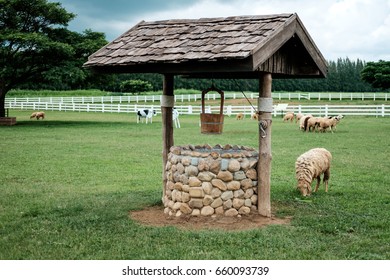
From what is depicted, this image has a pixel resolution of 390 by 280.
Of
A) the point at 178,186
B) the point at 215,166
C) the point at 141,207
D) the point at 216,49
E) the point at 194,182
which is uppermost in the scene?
the point at 216,49

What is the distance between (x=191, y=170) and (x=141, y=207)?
1677mm

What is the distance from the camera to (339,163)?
15.0 metres

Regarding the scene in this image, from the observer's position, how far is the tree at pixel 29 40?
3161 cm

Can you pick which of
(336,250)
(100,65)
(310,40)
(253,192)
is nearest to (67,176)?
(100,65)

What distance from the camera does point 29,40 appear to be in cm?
3116

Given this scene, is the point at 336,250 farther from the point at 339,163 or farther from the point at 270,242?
the point at 339,163

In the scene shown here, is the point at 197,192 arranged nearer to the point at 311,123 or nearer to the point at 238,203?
the point at 238,203

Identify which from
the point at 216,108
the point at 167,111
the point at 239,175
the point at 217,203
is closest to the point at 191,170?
the point at 217,203

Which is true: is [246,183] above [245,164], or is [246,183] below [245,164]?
below

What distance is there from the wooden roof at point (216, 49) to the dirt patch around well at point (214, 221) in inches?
92.2

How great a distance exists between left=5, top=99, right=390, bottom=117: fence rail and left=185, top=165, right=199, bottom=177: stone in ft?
92.5

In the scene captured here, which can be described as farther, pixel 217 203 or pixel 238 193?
pixel 238 193

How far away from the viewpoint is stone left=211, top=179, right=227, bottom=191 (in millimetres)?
8125

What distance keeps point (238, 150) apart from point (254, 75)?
148 centimetres
